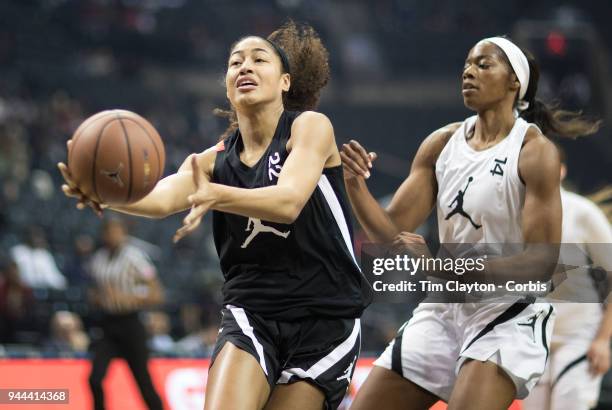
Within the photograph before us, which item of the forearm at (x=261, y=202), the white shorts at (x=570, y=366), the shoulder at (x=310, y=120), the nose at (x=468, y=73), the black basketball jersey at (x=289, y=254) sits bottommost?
the white shorts at (x=570, y=366)

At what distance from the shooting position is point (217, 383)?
11.0ft

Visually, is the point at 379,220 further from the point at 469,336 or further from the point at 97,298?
the point at 97,298

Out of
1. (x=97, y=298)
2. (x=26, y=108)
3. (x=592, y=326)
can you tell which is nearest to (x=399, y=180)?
(x=26, y=108)

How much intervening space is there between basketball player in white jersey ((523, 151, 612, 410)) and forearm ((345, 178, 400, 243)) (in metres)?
1.26

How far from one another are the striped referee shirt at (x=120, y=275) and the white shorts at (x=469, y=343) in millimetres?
3838

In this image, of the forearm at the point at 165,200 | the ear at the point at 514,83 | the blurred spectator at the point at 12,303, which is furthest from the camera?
the blurred spectator at the point at 12,303

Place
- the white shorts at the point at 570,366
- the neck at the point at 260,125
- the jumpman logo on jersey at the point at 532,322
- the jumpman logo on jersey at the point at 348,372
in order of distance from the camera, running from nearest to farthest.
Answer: the jumpman logo on jersey at the point at 348,372
the neck at the point at 260,125
the jumpman logo on jersey at the point at 532,322
the white shorts at the point at 570,366

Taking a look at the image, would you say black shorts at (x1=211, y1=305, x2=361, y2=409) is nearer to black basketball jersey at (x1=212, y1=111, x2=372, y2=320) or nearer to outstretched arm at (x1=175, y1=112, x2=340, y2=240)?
black basketball jersey at (x1=212, y1=111, x2=372, y2=320)

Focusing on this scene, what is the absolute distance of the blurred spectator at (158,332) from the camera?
944 cm

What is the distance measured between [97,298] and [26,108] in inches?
327

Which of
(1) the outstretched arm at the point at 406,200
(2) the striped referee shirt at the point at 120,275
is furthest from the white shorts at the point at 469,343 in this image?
(2) the striped referee shirt at the point at 120,275

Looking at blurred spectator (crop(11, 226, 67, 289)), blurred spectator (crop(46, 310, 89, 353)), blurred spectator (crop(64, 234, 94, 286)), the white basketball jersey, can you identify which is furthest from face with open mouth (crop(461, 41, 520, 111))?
blurred spectator (crop(64, 234, 94, 286))

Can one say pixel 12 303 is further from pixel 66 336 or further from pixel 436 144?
pixel 436 144

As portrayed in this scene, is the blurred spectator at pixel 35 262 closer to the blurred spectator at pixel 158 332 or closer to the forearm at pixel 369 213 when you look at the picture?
the blurred spectator at pixel 158 332
